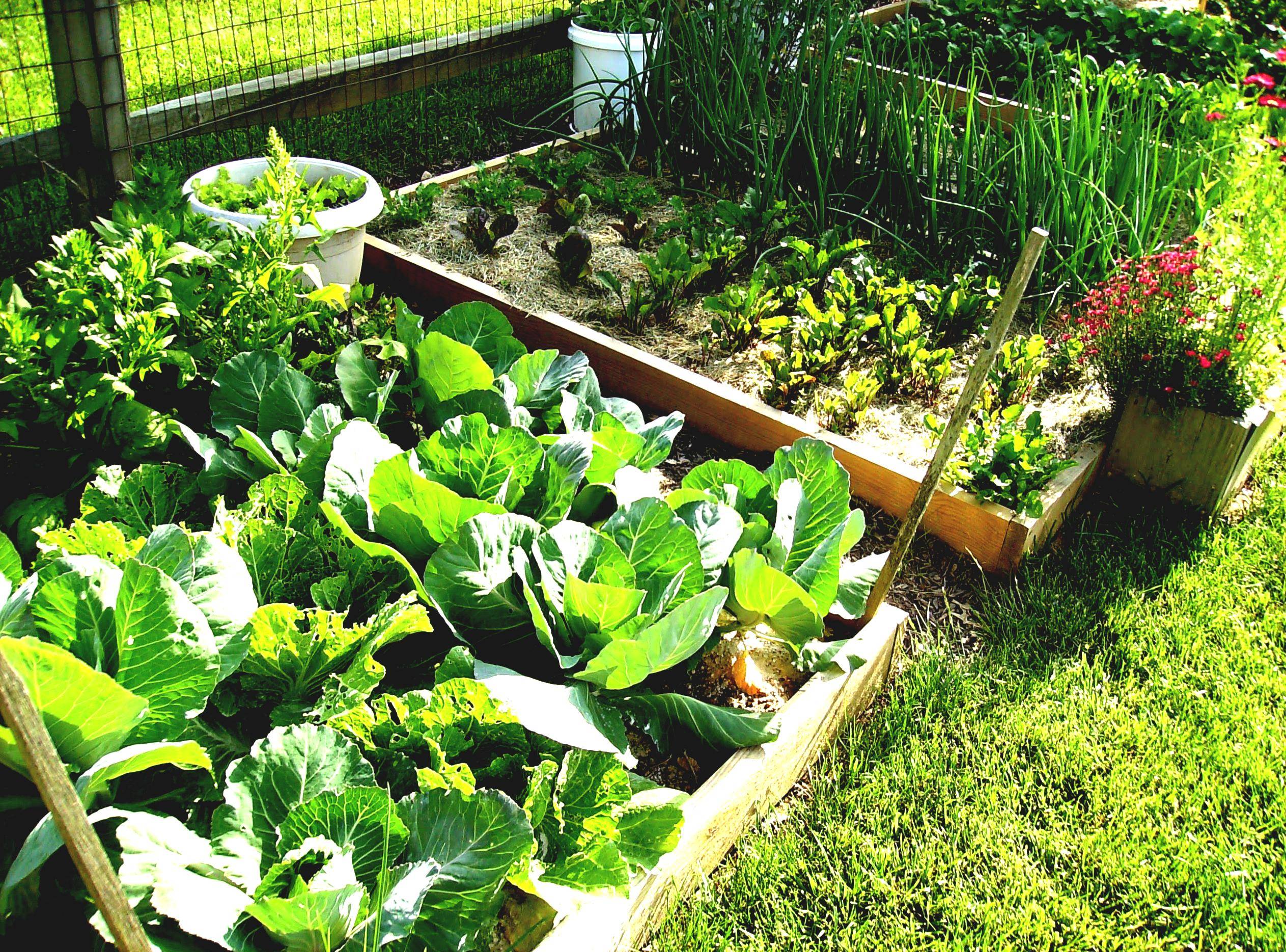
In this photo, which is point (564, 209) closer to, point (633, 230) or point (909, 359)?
point (633, 230)

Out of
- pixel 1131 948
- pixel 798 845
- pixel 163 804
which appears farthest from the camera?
pixel 798 845

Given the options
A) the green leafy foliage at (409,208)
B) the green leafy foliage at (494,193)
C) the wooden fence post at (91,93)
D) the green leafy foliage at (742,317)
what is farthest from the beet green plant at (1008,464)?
the wooden fence post at (91,93)

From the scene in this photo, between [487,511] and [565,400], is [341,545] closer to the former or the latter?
[487,511]

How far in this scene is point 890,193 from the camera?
344 cm

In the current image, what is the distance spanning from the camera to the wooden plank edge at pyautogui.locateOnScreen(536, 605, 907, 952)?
4.72 ft

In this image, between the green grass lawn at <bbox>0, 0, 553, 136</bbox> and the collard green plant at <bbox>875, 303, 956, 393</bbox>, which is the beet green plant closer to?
the collard green plant at <bbox>875, 303, 956, 393</bbox>

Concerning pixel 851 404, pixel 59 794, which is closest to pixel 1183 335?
pixel 851 404

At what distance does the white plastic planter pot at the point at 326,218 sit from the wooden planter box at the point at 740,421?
0.78 feet

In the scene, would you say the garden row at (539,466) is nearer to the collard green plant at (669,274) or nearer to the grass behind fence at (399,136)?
the collard green plant at (669,274)

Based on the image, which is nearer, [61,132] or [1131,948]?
[1131,948]

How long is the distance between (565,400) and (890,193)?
1.87 metres

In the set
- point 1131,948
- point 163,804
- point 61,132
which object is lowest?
point 1131,948

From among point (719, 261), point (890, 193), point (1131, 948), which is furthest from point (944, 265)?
point (1131, 948)

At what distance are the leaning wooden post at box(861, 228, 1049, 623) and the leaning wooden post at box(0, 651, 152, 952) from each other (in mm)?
1291
